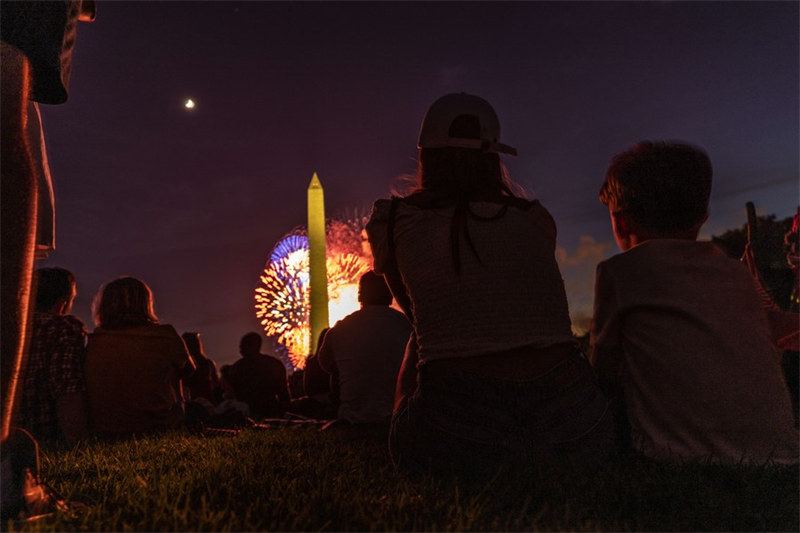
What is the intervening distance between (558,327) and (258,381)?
727cm

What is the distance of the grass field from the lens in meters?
2.16

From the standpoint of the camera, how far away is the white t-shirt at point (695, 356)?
297cm

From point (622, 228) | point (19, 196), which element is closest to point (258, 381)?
point (622, 228)

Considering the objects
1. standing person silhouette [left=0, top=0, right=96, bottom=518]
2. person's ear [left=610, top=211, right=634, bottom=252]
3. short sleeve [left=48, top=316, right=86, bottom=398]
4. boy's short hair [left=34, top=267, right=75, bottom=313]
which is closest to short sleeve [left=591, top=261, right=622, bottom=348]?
person's ear [left=610, top=211, right=634, bottom=252]

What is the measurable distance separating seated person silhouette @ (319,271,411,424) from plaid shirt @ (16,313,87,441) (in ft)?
7.77

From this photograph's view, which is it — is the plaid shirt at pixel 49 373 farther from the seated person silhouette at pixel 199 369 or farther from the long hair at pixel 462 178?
the long hair at pixel 462 178

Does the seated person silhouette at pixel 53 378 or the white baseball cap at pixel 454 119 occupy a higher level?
the white baseball cap at pixel 454 119

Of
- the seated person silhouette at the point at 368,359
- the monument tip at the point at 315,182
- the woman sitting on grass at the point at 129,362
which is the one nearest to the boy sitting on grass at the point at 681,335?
the seated person silhouette at the point at 368,359

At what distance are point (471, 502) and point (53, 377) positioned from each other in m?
4.43

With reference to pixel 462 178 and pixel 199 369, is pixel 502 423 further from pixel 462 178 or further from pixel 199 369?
pixel 199 369

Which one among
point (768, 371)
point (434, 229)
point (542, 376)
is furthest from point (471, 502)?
point (768, 371)

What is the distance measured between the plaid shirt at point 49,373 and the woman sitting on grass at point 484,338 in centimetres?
359

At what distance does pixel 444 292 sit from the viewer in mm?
2877

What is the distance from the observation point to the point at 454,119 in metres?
3.17
